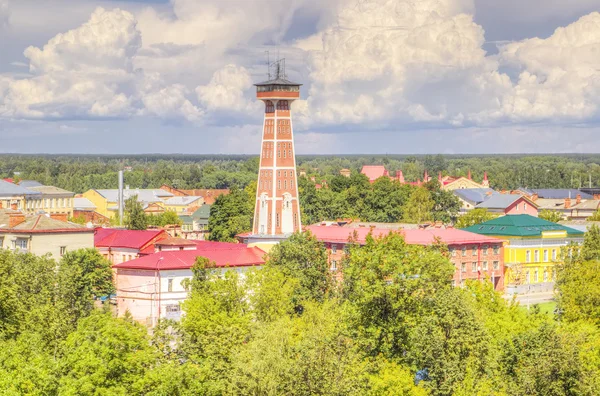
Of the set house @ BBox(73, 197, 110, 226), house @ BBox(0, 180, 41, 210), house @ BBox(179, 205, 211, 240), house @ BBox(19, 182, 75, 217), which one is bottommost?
house @ BBox(179, 205, 211, 240)

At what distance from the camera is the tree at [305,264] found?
8112 centimetres

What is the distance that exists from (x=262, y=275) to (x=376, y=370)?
848 inches

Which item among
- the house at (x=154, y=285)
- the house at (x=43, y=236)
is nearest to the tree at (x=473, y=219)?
the house at (x=43, y=236)

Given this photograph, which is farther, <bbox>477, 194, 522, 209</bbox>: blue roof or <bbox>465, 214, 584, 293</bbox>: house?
<bbox>477, 194, 522, 209</bbox>: blue roof

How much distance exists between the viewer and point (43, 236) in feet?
322

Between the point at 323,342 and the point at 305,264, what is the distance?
31714 mm

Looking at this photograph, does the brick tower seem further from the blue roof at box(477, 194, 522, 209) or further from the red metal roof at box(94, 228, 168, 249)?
the blue roof at box(477, 194, 522, 209)

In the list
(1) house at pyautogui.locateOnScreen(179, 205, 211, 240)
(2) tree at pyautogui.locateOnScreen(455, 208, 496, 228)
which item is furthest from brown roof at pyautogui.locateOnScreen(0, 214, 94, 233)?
(1) house at pyautogui.locateOnScreen(179, 205, 211, 240)

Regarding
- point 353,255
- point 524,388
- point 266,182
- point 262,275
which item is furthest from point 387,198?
point 524,388

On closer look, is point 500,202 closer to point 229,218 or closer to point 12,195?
point 229,218

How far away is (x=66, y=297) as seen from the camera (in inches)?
2771

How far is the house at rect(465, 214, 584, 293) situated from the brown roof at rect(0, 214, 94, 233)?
41130 mm

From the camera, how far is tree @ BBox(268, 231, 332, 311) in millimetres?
81125

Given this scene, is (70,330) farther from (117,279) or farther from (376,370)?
(117,279)
